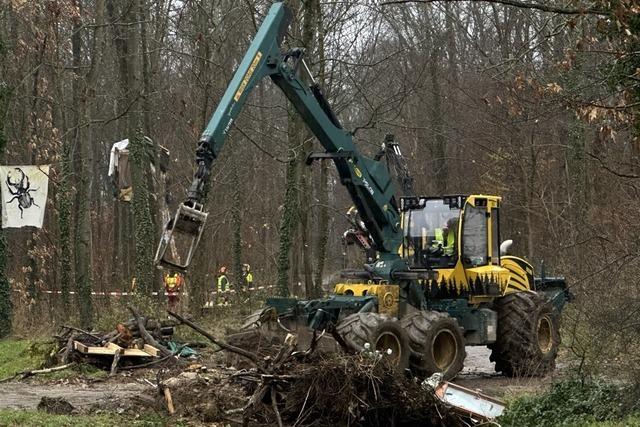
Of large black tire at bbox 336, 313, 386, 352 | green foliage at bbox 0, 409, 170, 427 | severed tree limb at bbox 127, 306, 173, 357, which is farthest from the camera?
severed tree limb at bbox 127, 306, 173, 357

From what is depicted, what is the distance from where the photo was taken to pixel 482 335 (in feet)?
56.2

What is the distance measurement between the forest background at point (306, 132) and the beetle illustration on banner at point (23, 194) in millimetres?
772

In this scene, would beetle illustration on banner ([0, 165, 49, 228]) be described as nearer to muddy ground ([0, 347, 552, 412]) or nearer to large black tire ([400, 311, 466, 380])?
muddy ground ([0, 347, 552, 412])

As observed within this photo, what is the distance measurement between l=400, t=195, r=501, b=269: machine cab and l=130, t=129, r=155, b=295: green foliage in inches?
388

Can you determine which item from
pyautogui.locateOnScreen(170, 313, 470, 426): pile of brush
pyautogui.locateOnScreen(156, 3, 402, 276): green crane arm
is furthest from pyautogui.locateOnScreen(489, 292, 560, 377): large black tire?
pyautogui.locateOnScreen(170, 313, 470, 426): pile of brush

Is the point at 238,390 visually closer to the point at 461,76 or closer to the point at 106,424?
the point at 106,424

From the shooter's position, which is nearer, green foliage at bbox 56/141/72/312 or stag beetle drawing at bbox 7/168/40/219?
stag beetle drawing at bbox 7/168/40/219

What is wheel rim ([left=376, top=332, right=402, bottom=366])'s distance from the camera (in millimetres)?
14492

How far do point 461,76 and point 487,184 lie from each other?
6935mm

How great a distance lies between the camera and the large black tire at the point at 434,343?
1512cm

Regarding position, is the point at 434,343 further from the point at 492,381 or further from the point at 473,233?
the point at 473,233

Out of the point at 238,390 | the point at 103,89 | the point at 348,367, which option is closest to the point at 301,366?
the point at 348,367

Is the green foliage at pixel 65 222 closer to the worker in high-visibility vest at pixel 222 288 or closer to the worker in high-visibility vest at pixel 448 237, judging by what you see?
the worker in high-visibility vest at pixel 222 288

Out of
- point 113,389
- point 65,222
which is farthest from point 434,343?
point 65,222
